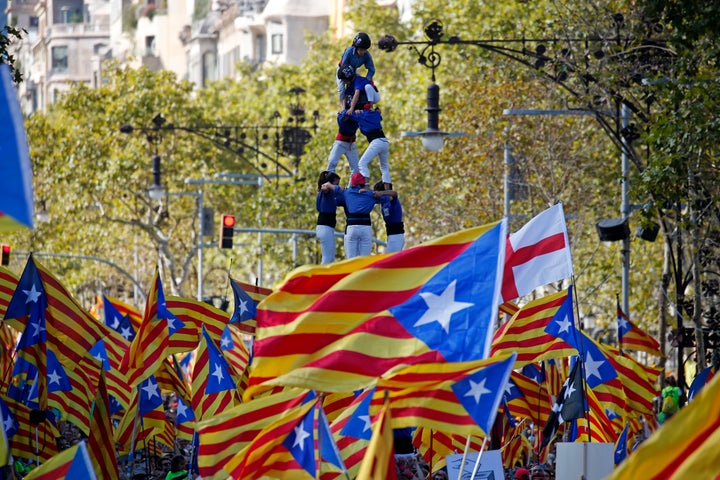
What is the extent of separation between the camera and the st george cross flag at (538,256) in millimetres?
15109

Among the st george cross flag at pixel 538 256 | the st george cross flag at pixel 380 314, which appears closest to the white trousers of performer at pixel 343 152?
the st george cross flag at pixel 538 256

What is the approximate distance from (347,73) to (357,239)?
212 cm

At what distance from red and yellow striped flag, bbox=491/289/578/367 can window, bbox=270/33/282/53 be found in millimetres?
84631

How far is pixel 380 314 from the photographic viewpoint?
1204cm

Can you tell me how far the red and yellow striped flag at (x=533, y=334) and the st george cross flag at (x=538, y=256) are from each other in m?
1.66

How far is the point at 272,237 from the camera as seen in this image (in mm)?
54156

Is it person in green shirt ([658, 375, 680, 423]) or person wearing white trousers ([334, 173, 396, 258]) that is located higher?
person wearing white trousers ([334, 173, 396, 258])

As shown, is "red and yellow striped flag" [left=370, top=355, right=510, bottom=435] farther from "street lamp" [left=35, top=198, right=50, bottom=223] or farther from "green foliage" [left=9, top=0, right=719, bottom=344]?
"street lamp" [left=35, top=198, right=50, bottom=223]

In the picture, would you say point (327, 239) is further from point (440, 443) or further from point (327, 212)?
point (440, 443)

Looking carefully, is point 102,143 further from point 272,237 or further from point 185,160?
point 272,237

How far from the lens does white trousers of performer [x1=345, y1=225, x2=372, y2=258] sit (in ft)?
69.7

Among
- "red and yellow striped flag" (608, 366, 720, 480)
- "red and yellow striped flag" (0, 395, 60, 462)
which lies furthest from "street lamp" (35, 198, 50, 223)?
"red and yellow striped flag" (608, 366, 720, 480)

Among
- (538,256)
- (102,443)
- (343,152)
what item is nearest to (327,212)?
(343,152)

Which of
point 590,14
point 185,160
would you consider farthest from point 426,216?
point 185,160
